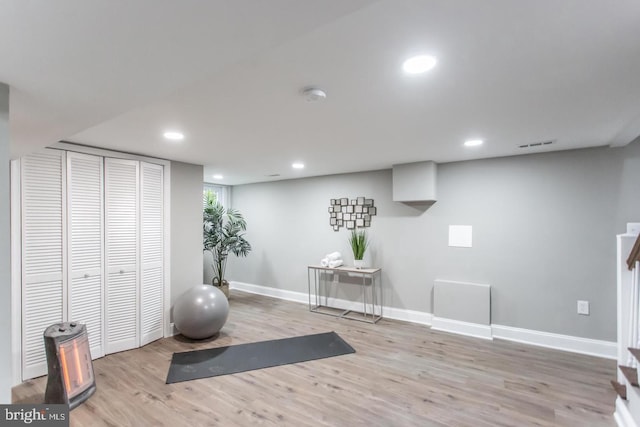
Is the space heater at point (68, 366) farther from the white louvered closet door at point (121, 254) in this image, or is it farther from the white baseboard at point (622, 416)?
the white baseboard at point (622, 416)

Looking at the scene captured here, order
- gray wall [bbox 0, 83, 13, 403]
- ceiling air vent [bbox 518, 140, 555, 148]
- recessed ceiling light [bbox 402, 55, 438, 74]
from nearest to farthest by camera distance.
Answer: gray wall [bbox 0, 83, 13, 403], recessed ceiling light [bbox 402, 55, 438, 74], ceiling air vent [bbox 518, 140, 555, 148]

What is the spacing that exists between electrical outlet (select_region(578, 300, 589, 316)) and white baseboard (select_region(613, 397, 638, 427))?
4.49ft

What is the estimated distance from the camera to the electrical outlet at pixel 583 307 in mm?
3331

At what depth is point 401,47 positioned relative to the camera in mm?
1343

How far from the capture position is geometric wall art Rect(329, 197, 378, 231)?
482 centimetres

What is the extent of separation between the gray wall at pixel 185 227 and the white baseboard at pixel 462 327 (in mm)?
3400

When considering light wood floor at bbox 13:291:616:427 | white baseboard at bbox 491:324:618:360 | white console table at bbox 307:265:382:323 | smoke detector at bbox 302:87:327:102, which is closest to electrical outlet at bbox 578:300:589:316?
white baseboard at bbox 491:324:618:360

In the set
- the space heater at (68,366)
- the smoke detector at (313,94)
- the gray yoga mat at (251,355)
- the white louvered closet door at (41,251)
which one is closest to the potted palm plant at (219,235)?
the gray yoga mat at (251,355)

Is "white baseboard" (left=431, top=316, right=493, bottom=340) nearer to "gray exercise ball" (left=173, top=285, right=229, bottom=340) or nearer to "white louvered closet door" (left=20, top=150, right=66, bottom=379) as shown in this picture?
"gray exercise ball" (left=173, top=285, right=229, bottom=340)

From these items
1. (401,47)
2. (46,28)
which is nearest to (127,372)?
(46,28)

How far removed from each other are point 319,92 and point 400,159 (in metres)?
2.39

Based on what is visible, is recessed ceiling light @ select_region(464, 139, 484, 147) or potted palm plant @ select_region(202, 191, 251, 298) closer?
recessed ceiling light @ select_region(464, 139, 484, 147)

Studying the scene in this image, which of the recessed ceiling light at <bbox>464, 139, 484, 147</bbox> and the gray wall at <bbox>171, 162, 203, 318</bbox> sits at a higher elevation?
the recessed ceiling light at <bbox>464, 139, 484, 147</bbox>

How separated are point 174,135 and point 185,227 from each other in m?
1.68
